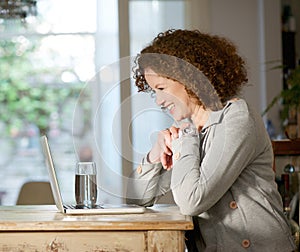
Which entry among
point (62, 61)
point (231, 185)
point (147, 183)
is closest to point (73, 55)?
point (62, 61)

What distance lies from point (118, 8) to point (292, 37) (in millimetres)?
1961

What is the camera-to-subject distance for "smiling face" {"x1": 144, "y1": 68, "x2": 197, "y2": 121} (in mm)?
2078

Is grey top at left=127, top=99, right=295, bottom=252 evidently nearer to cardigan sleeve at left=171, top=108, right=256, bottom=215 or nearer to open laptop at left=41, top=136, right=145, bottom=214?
cardigan sleeve at left=171, top=108, right=256, bottom=215

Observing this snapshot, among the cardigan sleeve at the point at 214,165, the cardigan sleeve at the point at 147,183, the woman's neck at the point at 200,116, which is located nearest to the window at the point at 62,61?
the cardigan sleeve at the point at 147,183

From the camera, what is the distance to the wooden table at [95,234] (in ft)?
6.05

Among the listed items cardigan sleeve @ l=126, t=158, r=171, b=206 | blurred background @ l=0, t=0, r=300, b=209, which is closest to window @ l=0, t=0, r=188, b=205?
blurred background @ l=0, t=0, r=300, b=209

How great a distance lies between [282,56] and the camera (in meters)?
6.79

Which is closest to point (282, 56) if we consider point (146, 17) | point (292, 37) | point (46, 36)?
point (292, 37)

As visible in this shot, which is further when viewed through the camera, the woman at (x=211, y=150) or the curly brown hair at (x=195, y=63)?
the curly brown hair at (x=195, y=63)

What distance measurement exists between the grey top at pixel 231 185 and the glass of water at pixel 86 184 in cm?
22

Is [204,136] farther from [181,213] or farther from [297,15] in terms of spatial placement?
[297,15]

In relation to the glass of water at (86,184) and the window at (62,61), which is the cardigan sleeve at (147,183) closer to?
the glass of water at (86,184)

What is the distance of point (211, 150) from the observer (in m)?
1.99

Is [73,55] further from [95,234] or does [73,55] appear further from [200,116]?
[95,234]
